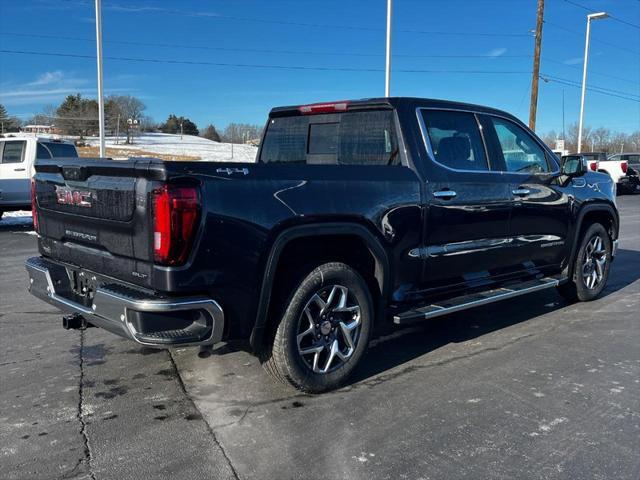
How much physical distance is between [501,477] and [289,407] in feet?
4.49

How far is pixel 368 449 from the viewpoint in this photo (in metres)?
3.21

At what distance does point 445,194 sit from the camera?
4.48 meters

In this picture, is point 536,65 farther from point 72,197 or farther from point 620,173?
point 72,197

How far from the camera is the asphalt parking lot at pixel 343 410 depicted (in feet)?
10.0

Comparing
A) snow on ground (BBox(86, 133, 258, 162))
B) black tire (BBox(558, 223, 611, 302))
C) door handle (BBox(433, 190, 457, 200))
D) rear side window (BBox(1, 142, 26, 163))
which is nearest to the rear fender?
→ door handle (BBox(433, 190, 457, 200))

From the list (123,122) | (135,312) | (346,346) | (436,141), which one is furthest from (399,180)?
(123,122)

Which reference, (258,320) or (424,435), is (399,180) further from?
(424,435)

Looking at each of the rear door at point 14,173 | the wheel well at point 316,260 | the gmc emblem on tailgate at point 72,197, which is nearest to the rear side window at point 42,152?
the rear door at point 14,173

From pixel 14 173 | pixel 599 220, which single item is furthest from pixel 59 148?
pixel 599 220

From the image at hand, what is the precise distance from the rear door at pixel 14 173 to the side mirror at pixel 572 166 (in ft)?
38.2

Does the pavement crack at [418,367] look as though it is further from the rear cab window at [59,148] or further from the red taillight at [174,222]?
the rear cab window at [59,148]

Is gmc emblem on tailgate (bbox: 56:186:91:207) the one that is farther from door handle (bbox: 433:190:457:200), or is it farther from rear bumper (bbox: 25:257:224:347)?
door handle (bbox: 433:190:457:200)

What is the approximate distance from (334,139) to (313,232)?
1.44 m

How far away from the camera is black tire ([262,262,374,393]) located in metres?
3.72
